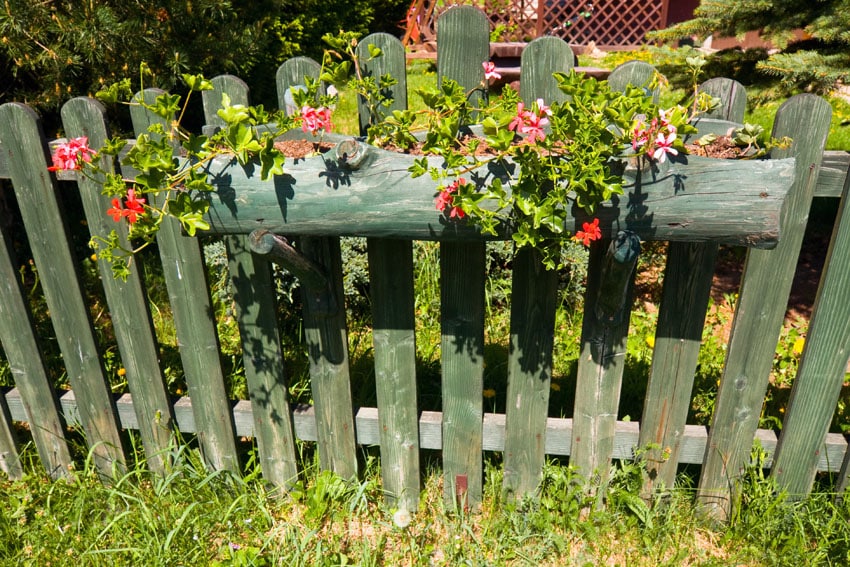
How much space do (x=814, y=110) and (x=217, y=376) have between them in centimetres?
188

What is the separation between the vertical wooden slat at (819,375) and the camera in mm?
1855

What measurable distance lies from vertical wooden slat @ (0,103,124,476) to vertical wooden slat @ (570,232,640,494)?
62.4 inches

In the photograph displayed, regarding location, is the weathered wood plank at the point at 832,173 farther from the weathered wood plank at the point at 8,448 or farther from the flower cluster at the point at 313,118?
the weathered wood plank at the point at 8,448

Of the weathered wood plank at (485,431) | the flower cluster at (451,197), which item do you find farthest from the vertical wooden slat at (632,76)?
the weathered wood plank at (485,431)

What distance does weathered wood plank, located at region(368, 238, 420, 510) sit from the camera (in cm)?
195

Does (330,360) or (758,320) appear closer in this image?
(758,320)

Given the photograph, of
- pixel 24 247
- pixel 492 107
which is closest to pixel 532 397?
pixel 492 107

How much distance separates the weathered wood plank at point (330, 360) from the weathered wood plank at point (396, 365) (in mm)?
106

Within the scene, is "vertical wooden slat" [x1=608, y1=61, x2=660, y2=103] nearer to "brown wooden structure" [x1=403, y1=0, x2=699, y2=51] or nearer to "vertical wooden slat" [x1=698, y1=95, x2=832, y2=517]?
"vertical wooden slat" [x1=698, y1=95, x2=832, y2=517]

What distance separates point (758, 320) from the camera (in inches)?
76.2

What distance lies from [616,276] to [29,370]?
6.60 feet

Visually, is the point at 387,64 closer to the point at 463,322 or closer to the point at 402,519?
the point at 463,322

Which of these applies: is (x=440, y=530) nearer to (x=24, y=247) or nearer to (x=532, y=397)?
(x=532, y=397)

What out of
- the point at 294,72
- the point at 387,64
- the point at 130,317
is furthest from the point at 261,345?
the point at 387,64
